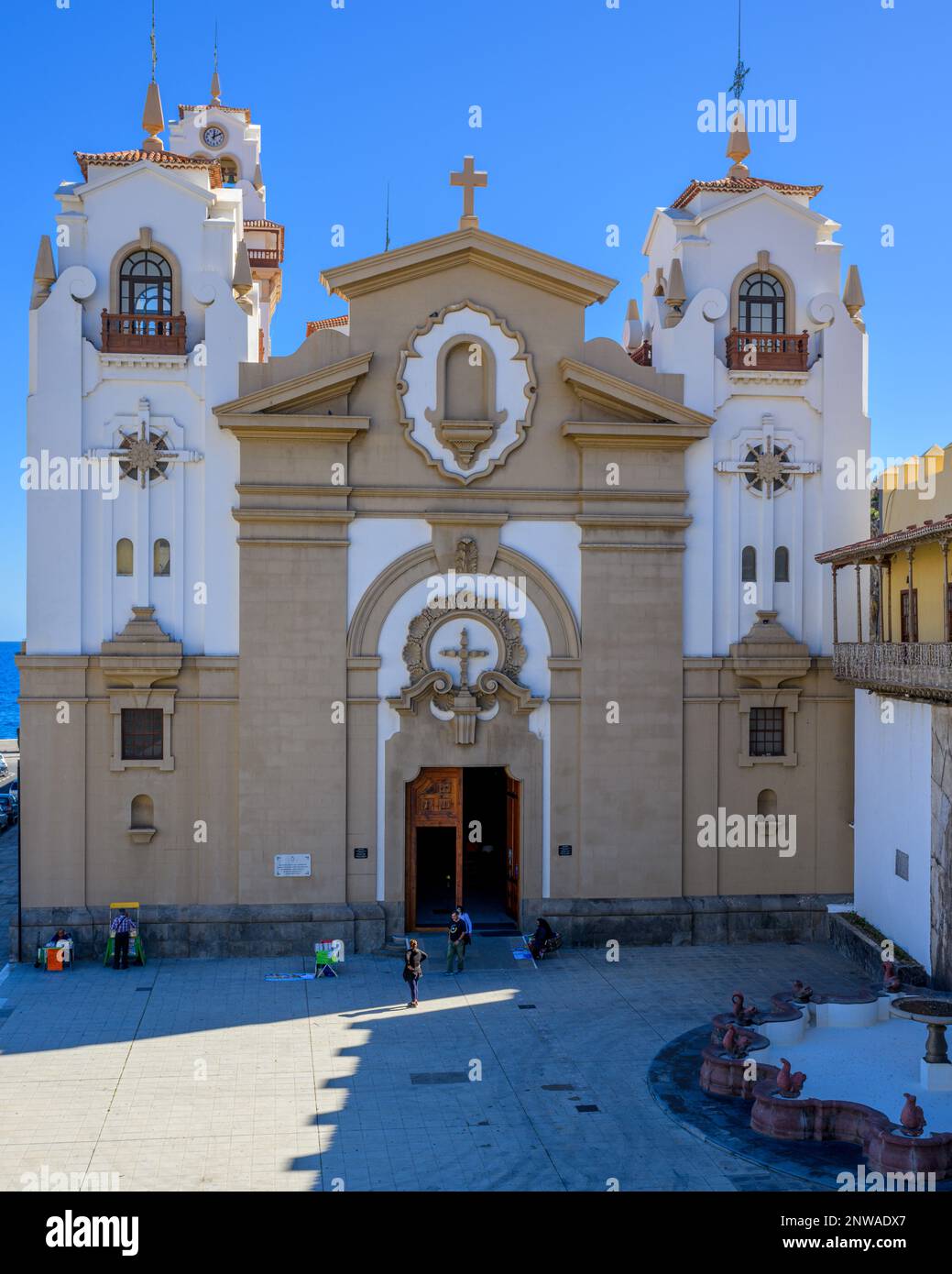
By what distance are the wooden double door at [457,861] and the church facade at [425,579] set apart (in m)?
0.14

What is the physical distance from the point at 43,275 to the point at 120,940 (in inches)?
590

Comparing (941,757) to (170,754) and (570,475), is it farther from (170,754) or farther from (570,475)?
(170,754)

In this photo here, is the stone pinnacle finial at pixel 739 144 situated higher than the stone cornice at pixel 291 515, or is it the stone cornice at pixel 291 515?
the stone pinnacle finial at pixel 739 144

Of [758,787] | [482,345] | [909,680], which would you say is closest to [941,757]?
[909,680]

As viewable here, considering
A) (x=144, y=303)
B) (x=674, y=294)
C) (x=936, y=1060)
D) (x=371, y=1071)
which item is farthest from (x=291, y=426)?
(x=936, y=1060)

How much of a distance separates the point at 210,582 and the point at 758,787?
1399cm

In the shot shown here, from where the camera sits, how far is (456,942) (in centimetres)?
2930

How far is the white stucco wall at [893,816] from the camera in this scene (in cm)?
2770

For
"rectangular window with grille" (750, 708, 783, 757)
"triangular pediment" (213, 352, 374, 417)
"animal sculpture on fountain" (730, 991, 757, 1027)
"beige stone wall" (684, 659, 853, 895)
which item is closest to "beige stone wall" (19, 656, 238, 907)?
"triangular pediment" (213, 352, 374, 417)

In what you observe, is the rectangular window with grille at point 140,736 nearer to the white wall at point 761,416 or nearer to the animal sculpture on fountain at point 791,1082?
the white wall at point 761,416

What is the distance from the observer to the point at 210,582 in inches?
1224

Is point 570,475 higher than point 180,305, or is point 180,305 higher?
point 180,305

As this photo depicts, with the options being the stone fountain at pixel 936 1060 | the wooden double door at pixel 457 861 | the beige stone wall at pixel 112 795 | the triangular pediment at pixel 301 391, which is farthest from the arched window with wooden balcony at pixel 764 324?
the stone fountain at pixel 936 1060
